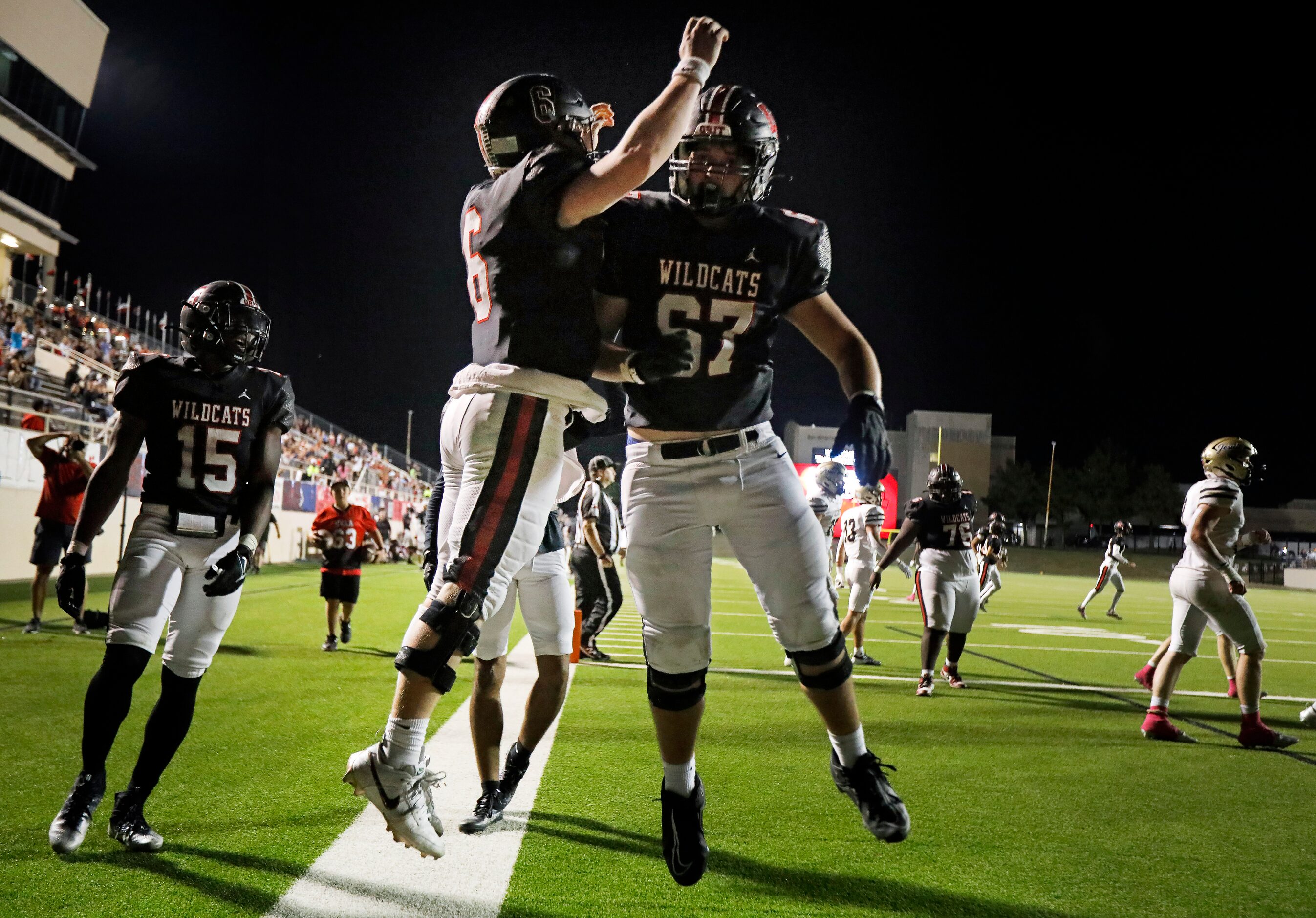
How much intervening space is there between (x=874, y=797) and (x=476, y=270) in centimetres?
221

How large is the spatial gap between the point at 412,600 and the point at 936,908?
16.1 metres

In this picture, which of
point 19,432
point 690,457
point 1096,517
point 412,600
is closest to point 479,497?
point 690,457

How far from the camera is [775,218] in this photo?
3.45 metres

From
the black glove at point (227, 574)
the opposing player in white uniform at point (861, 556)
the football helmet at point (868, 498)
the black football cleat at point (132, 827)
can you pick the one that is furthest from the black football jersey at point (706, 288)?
the football helmet at point (868, 498)

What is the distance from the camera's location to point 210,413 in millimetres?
4309

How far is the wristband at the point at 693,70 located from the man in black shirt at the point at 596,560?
25.8 ft

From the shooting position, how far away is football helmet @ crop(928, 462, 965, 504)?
952cm

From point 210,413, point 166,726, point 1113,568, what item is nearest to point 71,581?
point 166,726

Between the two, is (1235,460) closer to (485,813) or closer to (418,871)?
(485,813)

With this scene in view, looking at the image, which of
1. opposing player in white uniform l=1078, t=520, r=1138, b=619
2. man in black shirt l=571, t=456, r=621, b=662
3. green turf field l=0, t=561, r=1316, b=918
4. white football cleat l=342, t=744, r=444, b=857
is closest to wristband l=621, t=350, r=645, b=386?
white football cleat l=342, t=744, r=444, b=857

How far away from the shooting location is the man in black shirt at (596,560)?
10984mm

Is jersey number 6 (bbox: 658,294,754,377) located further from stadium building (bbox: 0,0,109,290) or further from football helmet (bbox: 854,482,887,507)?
stadium building (bbox: 0,0,109,290)

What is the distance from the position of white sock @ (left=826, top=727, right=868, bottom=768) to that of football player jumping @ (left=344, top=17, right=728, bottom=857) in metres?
1.28

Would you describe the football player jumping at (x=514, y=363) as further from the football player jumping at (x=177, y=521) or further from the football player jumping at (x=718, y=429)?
the football player jumping at (x=177, y=521)
